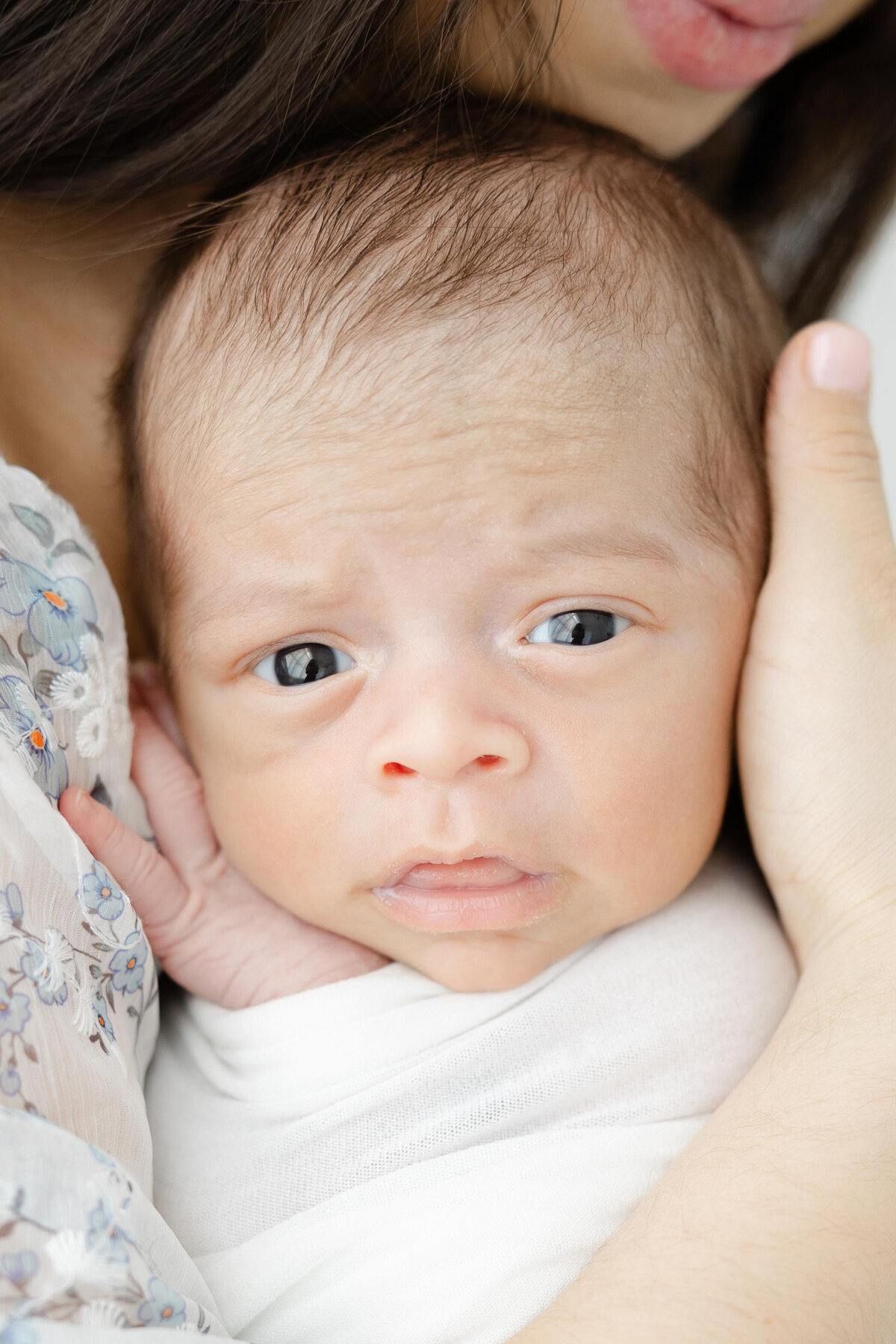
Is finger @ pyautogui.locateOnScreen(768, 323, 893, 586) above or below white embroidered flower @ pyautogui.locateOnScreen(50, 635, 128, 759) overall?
above

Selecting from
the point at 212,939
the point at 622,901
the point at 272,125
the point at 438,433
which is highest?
the point at 272,125

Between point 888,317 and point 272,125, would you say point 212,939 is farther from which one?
point 888,317

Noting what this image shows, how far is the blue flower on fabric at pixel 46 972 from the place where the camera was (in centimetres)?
75

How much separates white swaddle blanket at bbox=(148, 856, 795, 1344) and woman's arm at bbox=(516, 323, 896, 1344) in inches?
3.6

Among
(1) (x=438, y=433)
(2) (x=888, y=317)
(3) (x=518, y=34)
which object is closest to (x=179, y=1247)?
(1) (x=438, y=433)

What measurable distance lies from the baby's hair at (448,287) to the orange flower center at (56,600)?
0.16 m

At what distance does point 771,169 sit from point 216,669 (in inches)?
51.3

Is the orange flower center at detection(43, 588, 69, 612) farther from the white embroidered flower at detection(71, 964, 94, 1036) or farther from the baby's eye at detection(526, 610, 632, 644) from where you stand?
the baby's eye at detection(526, 610, 632, 644)

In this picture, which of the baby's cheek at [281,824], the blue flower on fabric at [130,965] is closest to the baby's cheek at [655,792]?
the baby's cheek at [281,824]

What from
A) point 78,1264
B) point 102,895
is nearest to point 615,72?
point 102,895

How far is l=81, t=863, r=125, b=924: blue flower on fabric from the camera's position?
862mm

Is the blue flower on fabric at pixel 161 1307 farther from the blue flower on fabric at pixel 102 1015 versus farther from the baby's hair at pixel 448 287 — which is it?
the baby's hair at pixel 448 287

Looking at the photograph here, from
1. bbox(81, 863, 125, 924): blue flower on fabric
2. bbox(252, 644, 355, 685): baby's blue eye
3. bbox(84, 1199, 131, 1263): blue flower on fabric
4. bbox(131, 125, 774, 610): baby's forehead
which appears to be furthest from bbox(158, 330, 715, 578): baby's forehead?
bbox(84, 1199, 131, 1263): blue flower on fabric

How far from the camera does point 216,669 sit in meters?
1.08
